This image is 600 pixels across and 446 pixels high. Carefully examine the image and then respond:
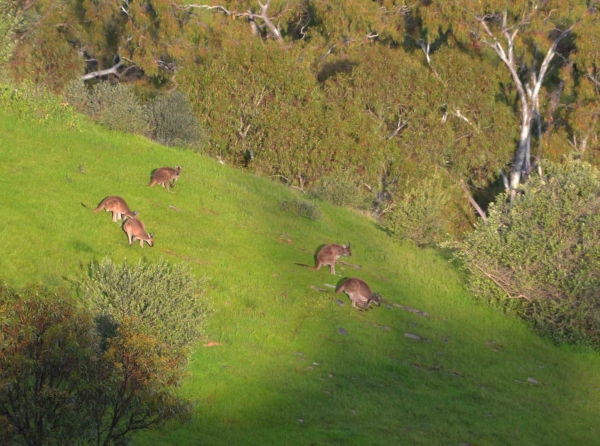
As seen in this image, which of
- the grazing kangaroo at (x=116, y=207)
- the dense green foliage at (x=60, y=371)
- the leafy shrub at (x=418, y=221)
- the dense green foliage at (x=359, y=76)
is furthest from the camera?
the dense green foliage at (x=359, y=76)

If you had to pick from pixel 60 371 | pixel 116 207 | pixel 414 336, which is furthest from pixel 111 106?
pixel 60 371

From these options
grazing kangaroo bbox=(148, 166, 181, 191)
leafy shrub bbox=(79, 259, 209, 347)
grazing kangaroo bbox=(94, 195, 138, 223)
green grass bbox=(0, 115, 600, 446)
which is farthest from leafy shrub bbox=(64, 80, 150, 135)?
leafy shrub bbox=(79, 259, 209, 347)

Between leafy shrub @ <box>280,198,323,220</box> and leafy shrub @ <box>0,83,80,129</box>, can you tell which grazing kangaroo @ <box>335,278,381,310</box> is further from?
leafy shrub @ <box>0,83,80,129</box>

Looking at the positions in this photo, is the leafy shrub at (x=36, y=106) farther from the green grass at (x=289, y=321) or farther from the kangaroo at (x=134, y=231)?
the kangaroo at (x=134, y=231)

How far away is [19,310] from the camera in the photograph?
33.3 ft

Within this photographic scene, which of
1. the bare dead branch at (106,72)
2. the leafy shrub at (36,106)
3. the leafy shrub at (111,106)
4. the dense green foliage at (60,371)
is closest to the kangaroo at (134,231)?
the leafy shrub at (36,106)

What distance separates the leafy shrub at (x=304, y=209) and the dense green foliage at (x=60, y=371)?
18.0 meters

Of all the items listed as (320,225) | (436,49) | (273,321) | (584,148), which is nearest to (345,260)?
(320,225)

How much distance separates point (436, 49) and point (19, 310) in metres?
49.6

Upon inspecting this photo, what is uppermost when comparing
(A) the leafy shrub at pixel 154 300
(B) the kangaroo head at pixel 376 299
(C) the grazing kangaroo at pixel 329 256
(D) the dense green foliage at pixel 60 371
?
(D) the dense green foliage at pixel 60 371

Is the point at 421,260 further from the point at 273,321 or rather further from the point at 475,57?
the point at 475,57

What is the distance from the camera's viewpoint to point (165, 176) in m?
26.2

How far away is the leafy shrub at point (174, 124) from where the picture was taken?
121 feet

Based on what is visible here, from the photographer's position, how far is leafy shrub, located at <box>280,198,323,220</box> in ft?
95.8
